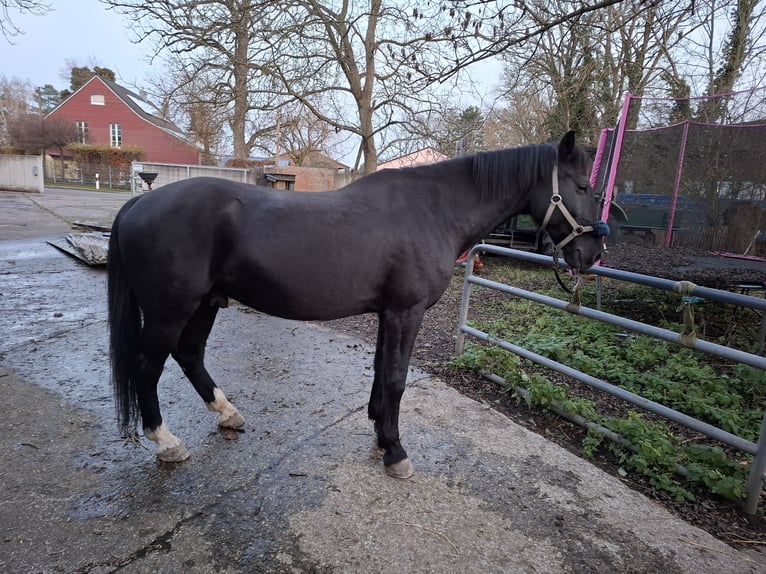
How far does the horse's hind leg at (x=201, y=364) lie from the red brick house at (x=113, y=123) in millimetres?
37169

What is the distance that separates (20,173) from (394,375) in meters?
24.4

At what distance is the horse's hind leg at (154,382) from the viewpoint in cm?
216

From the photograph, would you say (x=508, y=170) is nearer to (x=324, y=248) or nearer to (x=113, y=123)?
(x=324, y=248)

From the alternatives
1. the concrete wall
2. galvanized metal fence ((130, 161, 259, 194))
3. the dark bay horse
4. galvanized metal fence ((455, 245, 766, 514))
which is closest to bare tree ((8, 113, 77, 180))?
the concrete wall

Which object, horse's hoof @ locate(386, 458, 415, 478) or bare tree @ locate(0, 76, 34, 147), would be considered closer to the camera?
horse's hoof @ locate(386, 458, 415, 478)

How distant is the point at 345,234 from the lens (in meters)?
2.16

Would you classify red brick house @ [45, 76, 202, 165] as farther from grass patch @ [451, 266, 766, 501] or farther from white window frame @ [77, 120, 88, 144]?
grass patch @ [451, 266, 766, 501]

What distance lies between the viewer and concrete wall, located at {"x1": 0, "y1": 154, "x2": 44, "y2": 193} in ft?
62.2

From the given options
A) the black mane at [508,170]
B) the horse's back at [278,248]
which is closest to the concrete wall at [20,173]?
the horse's back at [278,248]

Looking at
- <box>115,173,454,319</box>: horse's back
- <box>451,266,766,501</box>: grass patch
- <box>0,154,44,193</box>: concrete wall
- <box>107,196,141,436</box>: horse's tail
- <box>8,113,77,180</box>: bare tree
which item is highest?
<box>8,113,77,180</box>: bare tree

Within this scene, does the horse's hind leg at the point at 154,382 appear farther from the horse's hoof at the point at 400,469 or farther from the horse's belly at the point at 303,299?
the horse's hoof at the point at 400,469

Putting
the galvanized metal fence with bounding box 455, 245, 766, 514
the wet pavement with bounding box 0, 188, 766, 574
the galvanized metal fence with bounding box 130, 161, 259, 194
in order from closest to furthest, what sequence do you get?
the wet pavement with bounding box 0, 188, 766, 574 → the galvanized metal fence with bounding box 455, 245, 766, 514 → the galvanized metal fence with bounding box 130, 161, 259, 194

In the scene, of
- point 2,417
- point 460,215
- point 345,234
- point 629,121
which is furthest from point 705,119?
point 2,417

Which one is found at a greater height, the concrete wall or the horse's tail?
the concrete wall
